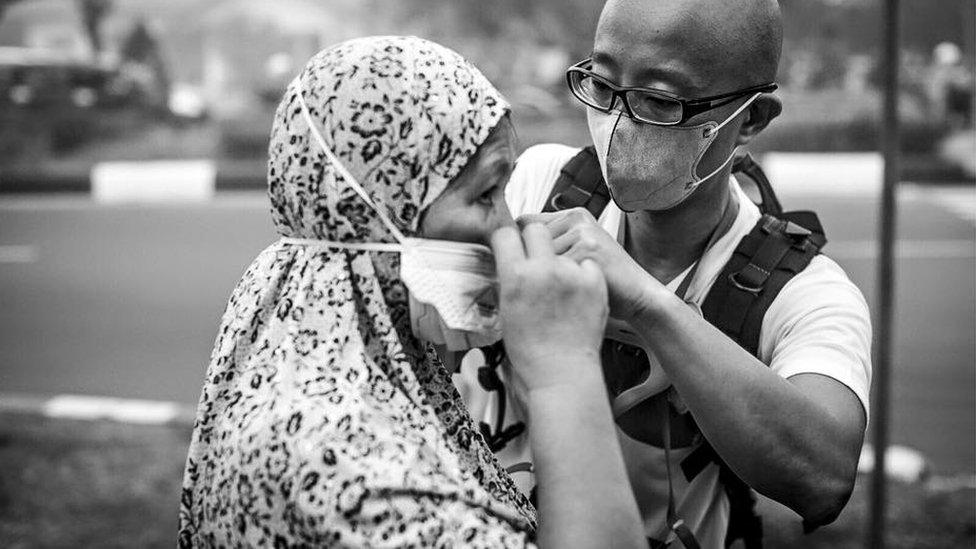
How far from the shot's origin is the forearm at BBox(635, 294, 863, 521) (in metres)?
1.95

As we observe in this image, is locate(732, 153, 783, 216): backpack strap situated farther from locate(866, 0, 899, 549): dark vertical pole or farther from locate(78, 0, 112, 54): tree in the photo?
locate(78, 0, 112, 54): tree

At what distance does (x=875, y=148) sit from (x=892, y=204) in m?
11.0

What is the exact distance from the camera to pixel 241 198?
13.0 m

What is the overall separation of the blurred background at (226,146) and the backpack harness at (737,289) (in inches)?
193

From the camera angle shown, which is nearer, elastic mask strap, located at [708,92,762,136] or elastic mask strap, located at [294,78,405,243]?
elastic mask strap, located at [294,78,405,243]

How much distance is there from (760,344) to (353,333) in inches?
36.2

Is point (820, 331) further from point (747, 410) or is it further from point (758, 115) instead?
point (758, 115)

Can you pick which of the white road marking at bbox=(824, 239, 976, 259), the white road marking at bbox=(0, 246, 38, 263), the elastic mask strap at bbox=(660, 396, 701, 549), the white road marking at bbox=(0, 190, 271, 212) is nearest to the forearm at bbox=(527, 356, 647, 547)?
the elastic mask strap at bbox=(660, 396, 701, 549)

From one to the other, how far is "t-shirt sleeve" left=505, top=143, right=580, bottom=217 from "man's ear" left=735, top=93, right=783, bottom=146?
385 mm

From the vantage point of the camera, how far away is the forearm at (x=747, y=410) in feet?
6.39

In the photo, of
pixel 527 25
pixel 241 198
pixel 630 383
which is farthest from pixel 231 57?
pixel 630 383

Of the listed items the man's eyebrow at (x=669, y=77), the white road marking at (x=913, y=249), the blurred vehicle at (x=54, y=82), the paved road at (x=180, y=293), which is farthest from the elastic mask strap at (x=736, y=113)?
the blurred vehicle at (x=54, y=82)

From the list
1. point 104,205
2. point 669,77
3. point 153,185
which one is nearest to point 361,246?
point 669,77

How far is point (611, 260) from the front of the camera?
1889 mm
